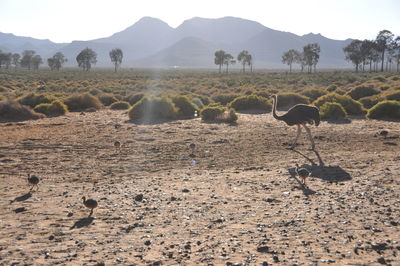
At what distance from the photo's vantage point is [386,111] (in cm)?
1830

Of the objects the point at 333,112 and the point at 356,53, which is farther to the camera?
the point at 356,53

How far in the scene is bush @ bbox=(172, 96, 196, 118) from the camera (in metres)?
21.6

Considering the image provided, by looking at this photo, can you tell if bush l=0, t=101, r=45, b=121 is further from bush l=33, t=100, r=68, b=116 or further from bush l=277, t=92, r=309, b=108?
bush l=277, t=92, r=309, b=108

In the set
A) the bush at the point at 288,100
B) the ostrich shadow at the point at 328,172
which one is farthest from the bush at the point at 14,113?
the ostrich shadow at the point at 328,172

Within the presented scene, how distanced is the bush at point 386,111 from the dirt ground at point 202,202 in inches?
185

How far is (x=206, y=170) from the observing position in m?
10.3

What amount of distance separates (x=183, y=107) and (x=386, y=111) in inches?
436

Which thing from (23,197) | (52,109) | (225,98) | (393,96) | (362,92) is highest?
(362,92)

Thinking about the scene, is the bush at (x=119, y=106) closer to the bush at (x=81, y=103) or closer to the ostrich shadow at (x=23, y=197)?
the bush at (x=81, y=103)

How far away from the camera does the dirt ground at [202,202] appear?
5316 millimetres

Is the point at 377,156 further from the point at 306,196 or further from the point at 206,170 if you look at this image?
the point at 206,170

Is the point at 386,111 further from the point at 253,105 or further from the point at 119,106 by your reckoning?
the point at 119,106

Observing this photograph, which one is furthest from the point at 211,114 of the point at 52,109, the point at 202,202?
the point at 202,202

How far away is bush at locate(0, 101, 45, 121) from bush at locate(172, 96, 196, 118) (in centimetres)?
791
